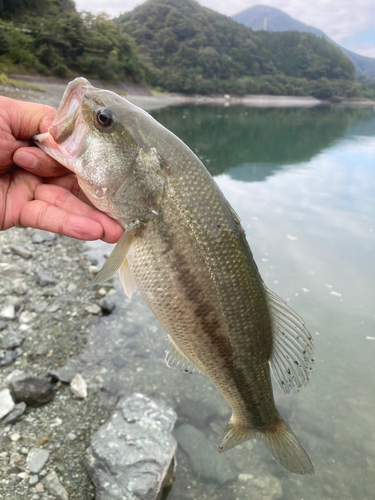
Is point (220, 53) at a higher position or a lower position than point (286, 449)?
higher

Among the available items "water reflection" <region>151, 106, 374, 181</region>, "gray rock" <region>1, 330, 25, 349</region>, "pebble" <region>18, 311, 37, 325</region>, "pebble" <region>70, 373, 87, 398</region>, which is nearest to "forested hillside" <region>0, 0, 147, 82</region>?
"water reflection" <region>151, 106, 374, 181</region>

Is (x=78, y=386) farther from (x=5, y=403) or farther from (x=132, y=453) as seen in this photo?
(x=132, y=453)

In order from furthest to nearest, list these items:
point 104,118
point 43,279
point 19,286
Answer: point 43,279 → point 19,286 → point 104,118

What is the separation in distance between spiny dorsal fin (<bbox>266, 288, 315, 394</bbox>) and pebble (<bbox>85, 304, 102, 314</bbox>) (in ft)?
12.7

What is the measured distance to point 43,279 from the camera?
584 cm

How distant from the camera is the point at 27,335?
4637mm

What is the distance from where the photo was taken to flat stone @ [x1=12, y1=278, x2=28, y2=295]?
17.7 ft

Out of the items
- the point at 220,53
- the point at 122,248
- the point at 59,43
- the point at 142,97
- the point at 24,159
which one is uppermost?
the point at 220,53

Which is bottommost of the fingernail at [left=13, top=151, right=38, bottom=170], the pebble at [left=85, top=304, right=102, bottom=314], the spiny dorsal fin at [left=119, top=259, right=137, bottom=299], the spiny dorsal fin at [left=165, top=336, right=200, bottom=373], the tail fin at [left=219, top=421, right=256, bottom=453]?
the pebble at [left=85, top=304, right=102, bottom=314]

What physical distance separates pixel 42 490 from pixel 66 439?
0.57 metres

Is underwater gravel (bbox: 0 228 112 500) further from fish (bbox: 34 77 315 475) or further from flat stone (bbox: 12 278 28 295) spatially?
fish (bbox: 34 77 315 475)

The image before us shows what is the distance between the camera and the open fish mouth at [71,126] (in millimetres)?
2137

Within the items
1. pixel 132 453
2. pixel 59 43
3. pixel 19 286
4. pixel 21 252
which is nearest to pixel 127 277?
pixel 132 453

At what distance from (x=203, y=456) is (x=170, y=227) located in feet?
9.96
